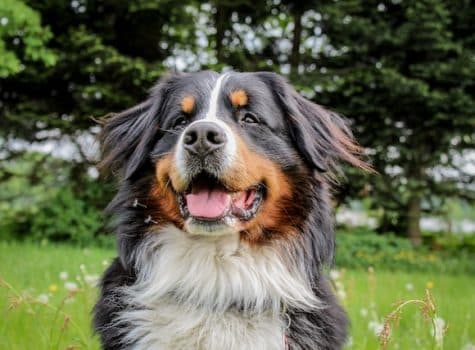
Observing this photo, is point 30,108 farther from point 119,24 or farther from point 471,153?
point 471,153

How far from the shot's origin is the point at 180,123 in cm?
298

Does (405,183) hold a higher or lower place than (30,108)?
lower

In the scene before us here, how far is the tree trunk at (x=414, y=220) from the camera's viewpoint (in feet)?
37.7

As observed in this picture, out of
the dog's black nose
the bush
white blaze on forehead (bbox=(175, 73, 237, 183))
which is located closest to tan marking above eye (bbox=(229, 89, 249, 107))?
white blaze on forehead (bbox=(175, 73, 237, 183))

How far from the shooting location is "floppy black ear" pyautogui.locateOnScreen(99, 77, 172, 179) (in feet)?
9.81

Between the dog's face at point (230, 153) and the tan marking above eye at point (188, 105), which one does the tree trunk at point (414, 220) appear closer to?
the dog's face at point (230, 153)


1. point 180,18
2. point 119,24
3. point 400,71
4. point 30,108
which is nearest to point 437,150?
point 400,71

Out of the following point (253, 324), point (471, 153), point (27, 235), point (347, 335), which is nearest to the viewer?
point (253, 324)

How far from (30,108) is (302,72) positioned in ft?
17.6

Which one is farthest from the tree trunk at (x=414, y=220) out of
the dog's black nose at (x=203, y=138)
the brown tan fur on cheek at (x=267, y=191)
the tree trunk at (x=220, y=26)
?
the dog's black nose at (x=203, y=138)

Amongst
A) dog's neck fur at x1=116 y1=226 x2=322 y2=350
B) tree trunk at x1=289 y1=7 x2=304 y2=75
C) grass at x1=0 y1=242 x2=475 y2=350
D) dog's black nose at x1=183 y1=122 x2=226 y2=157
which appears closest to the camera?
dog's black nose at x1=183 y1=122 x2=226 y2=157

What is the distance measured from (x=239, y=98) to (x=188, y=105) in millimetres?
269

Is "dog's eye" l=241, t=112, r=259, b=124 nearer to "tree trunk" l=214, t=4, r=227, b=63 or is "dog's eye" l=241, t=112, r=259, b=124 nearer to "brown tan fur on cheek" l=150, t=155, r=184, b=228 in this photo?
"brown tan fur on cheek" l=150, t=155, r=184, b=228

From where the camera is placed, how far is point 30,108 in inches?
433
